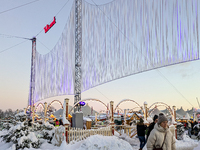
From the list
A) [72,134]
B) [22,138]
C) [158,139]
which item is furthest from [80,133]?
[158,139]

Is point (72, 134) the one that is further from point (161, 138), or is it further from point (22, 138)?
point (161, 138)

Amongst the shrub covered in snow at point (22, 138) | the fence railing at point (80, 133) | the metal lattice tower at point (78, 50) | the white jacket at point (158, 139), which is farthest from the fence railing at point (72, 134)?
the metal lattice tower at point (78, 50)

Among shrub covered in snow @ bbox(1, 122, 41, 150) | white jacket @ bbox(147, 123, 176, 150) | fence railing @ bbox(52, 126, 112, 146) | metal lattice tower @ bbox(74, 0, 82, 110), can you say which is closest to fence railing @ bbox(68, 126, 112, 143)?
fence railing @ bbox(52, 126, 112, 146)

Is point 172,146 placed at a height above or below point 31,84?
below

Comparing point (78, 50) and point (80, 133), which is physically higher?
point (78, 50)

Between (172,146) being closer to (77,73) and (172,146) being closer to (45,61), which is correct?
(77,73)

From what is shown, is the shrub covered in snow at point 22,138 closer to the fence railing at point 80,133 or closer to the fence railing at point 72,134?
the fence railing at point 72,134

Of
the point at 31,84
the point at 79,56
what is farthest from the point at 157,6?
the point at 31,84

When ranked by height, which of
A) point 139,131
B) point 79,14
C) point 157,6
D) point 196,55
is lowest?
point 139,131

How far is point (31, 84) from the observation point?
105ft

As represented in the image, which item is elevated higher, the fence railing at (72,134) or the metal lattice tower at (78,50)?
the metal lattice tower at (78,50)

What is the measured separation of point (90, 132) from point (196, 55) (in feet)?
20.2

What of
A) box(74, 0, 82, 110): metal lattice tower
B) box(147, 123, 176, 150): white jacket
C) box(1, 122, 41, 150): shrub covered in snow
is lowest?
box(1, 122, 41, 150): shrub covered in snow

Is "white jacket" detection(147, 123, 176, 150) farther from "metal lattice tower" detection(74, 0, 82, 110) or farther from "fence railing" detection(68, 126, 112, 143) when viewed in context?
"metal lattice tower" detection(74, 0, 82, 110)
